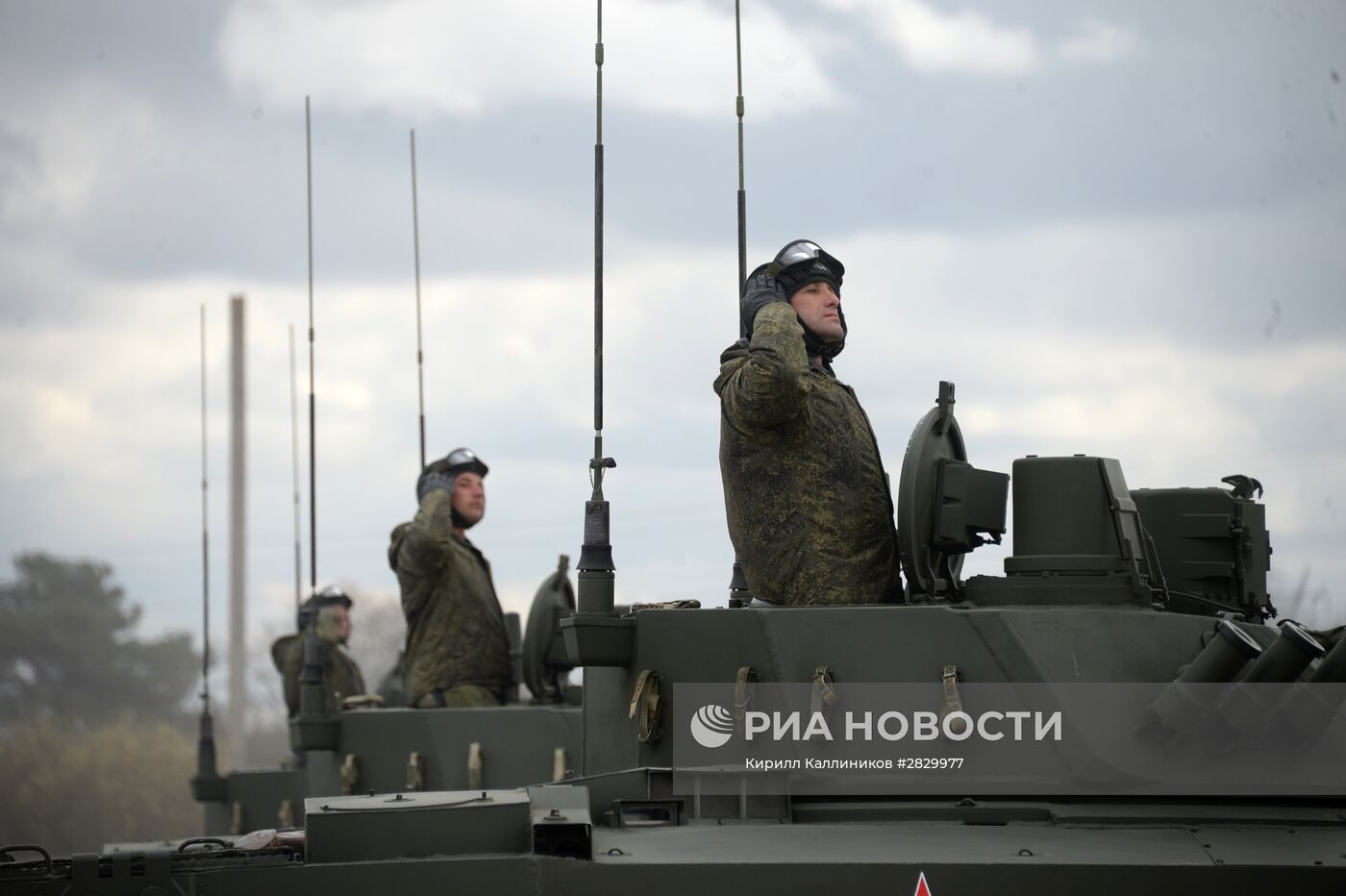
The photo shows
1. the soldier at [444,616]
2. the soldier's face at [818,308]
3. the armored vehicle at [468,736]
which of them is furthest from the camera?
the soldier at [444,616]

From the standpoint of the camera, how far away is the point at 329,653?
19344 millimetres

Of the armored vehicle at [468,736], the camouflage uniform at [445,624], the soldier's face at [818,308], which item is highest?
the soldier's face at [818,308]

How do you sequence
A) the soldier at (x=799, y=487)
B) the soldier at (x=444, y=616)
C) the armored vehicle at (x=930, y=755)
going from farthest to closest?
1. the soldier at (x=444, y=616)
2. the soldier at (x=799, y=487)
3. the armored vehicle at (x=930, y=755)

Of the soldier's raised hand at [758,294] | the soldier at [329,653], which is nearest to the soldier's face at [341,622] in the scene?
the soldier at [329,653]

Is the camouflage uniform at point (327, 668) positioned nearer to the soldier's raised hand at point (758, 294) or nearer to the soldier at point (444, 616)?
the soldier at point (444, 616)

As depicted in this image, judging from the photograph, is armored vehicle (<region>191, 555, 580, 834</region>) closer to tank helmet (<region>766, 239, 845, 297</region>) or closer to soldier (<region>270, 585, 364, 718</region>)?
soldier (<region>270, 585, 364, 718</region>)

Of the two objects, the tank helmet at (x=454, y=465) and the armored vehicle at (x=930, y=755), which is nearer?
the armored vehicle at (x=930, y=755)

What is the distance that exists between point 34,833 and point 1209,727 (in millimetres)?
28231

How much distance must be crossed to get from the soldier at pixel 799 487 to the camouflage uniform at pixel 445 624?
6.15 metres

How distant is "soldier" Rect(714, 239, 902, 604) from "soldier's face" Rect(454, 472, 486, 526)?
652 cm

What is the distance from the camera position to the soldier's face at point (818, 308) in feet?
30.7

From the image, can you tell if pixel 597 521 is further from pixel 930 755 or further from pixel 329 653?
pixel 329 653

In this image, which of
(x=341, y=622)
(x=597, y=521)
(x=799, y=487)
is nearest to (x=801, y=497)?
(x=799, y=487)

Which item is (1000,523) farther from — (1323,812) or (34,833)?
(34,833)
